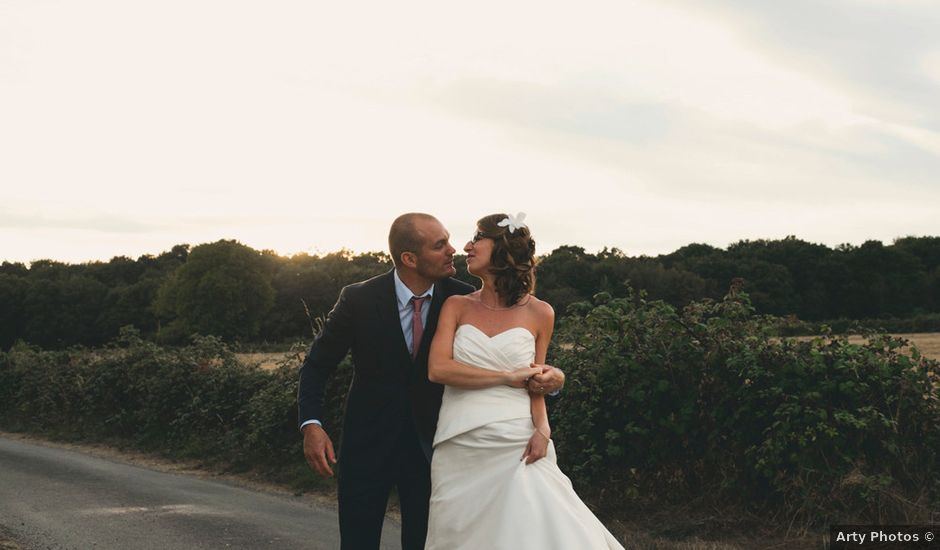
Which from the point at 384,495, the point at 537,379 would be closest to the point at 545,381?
the point at 537,379

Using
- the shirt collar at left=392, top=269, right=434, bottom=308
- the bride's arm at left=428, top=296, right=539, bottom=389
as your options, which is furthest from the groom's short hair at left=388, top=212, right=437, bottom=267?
the bride's arm at left=428, top=296, right=539, bottom=389

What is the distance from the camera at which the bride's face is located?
424cm

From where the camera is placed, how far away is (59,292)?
7662cm

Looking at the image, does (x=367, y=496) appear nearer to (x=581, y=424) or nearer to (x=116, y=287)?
(x=581, y=424)

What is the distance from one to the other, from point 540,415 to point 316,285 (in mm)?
78124

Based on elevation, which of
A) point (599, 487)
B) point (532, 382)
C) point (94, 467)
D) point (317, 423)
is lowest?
point (94, 467)

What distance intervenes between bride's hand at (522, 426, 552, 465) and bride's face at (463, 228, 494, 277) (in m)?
0.83

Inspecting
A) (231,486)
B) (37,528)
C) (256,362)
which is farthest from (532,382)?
(256,362)

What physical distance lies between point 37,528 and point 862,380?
24.7 feet

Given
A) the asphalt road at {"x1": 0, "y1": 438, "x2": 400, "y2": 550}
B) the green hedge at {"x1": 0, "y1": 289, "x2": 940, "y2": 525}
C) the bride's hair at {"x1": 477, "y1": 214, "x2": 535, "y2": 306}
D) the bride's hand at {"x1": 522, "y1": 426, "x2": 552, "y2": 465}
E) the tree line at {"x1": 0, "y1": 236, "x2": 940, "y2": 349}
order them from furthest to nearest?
the tree line at {"x1": 0, "y1": 236, "x2": 940, "y2": 349}
the asphalt road at {"x1": 0, "y1": 438, "x2": 400, "y2": 550}
the green hedge at {"x1": 0, "y1": 289, "x2": 940, "y2": 525}
the bride's hair at {"x1": 477, "y1": 214, "x2": 535, "y2": 306}
the bride's hand at {"x1": 522, "y1": 426, "x2": 552, "y2": 465}

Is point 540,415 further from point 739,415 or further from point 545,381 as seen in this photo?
point 739,415

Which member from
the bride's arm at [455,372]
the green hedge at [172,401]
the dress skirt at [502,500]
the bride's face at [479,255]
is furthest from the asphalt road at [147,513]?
the bride's face at [479,255]

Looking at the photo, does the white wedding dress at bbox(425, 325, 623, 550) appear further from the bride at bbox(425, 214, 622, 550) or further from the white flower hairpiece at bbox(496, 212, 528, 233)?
the white flower hairpiece at bbox(496, 212, 528, 233)

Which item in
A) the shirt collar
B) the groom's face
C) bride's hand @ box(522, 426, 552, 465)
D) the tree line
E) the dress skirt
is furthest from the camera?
the tree line
